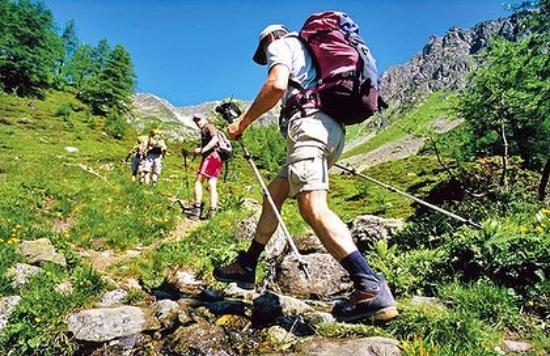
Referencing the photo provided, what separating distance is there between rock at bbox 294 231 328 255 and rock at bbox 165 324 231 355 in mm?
5041

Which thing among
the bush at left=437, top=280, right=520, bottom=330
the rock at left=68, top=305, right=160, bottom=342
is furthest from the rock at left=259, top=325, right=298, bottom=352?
the bush at left=437, top=280, right=520, bottom=330

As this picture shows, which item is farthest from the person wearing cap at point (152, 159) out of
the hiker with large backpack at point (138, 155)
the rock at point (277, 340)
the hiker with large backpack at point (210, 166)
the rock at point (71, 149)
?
the rock at point (71, 149)

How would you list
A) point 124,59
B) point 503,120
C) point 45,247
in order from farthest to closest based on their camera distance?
point 124,59
point 503,120
point 45,247

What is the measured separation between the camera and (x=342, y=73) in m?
4.94

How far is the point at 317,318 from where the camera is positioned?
5227 mm

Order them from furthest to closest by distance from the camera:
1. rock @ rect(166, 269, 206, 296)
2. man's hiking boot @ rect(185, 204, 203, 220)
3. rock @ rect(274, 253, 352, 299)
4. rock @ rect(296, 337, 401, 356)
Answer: man's hiking boot @ rect(185, 204, 203, 220) → rock @ rect(274, 253, 352, 299) → rock @ rect(166, 269, 206, 296) → rock @ rect(296, 337, 401, 356)

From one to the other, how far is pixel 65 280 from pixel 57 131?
214 feet

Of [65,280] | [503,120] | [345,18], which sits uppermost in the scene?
[503,120]

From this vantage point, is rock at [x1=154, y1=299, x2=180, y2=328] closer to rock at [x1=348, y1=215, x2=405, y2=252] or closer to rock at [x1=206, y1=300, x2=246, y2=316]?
rock at [x1=206, y1=300, x2=246, y2=316]

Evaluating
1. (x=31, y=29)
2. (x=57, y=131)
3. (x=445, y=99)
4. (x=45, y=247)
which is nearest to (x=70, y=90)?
(x=31, y=29)

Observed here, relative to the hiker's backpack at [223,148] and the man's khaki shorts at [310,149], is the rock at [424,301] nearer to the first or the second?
the man's khaki shorts at [310,149]

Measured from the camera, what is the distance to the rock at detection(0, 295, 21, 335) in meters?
5.45

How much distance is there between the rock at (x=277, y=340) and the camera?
4.68m

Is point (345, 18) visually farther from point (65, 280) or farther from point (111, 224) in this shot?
point (111, 224)
